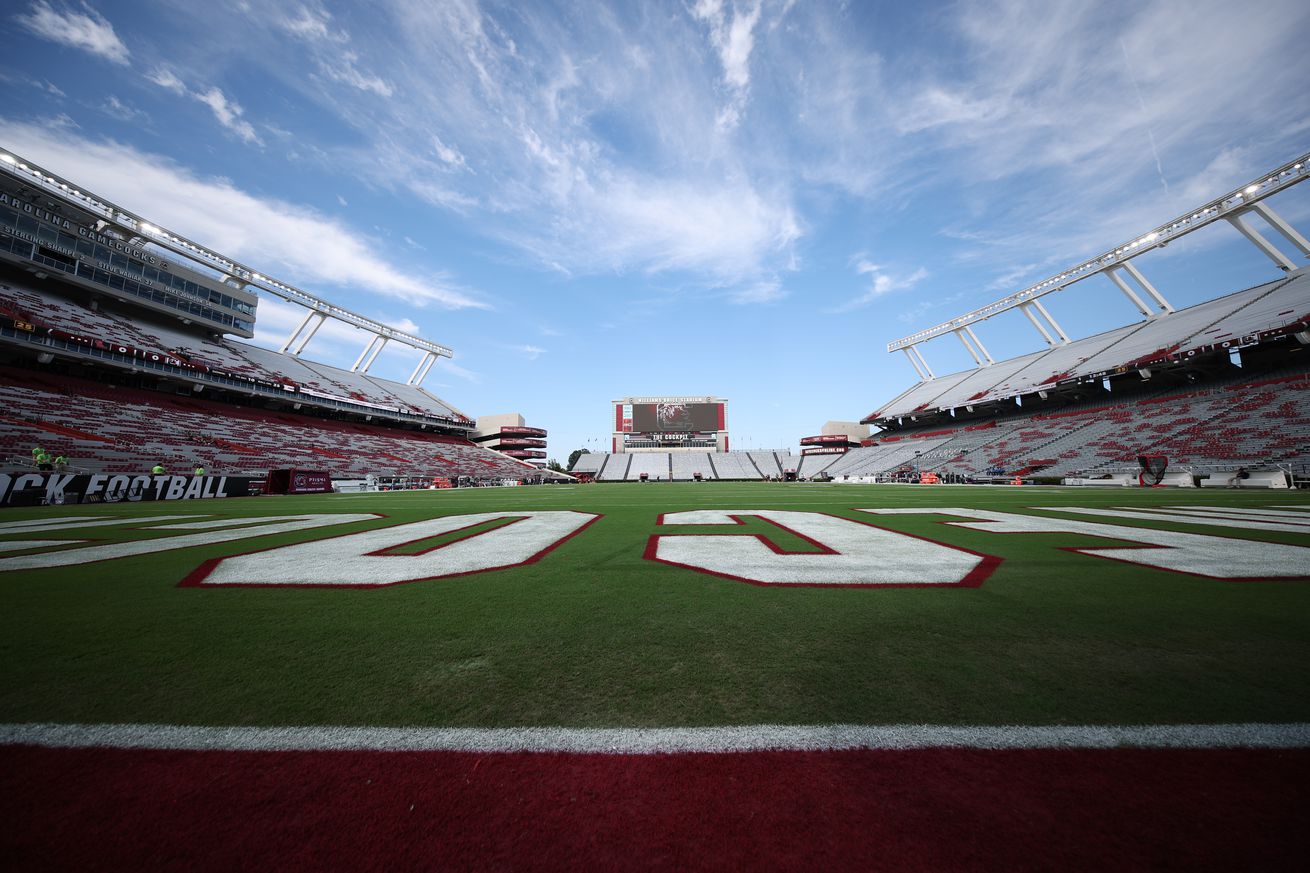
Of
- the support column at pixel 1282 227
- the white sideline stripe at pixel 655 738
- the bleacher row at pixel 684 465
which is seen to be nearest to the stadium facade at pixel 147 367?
the bleacher row at pixel 684 465

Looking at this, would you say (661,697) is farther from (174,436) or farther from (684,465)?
(684,465)

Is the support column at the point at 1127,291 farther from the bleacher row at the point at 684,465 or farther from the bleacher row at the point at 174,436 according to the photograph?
the bleacher row at the point at 174,436

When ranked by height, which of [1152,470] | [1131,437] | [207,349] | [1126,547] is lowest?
[1126,547]

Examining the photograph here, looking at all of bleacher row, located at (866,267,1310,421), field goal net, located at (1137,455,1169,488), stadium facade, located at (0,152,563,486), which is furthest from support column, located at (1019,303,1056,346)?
stadium facade, located at (0,152,563,486)

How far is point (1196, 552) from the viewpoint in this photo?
4648 millimetres

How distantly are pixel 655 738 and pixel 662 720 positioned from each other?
120 mm

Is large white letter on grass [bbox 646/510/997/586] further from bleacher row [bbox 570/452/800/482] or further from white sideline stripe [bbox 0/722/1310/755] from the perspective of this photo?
bleacher row [bbox 570/452/800/482]

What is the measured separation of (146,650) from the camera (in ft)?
7.88

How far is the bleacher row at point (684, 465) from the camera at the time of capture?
69062 mm

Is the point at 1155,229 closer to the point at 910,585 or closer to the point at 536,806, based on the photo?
the point at 910,585

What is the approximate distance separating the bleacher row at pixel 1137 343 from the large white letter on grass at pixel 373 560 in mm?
41832

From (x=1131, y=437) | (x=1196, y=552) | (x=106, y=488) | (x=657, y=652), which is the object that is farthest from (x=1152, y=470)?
(x=106, y=488)

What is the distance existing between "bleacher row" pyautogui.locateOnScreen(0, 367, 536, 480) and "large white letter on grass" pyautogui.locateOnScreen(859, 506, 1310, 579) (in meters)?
31.6

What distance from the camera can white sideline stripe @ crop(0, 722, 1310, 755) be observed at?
5.18 ft
